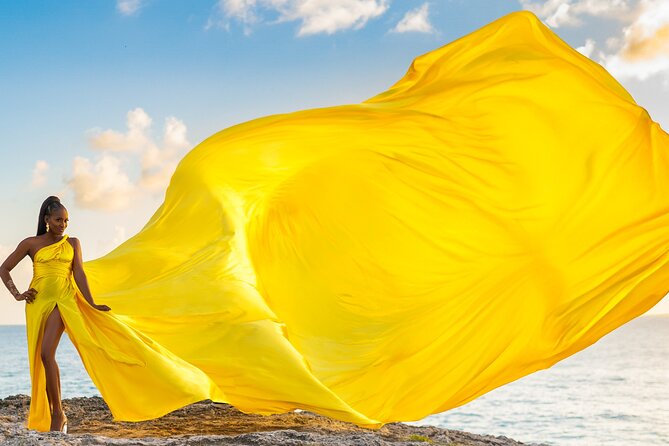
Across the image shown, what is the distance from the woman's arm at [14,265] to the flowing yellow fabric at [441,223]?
561 mm

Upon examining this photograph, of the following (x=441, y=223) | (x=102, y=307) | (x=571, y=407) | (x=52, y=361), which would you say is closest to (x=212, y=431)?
(x=52, y=361)

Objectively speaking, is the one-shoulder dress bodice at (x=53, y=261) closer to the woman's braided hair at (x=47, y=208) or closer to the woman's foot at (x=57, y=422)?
the woman's braided hair at (x=47, y=208)

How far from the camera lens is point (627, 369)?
152ft

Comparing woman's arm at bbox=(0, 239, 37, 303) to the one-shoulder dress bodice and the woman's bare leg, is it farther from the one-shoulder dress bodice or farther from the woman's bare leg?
the woman's bare leg

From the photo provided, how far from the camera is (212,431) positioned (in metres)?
8.41

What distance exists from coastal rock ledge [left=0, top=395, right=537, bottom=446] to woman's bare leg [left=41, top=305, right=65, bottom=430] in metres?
0.22

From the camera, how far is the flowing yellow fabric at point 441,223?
7.29 metres

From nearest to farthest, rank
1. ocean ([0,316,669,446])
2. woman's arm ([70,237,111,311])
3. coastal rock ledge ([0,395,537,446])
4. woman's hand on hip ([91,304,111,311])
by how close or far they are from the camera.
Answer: woman's hand on hip ([91,304,111,311]), woman's arm ([70,237,111,311]), coastal rock ledge ([0,395,537,446]), ocean ([0,316,669,446])

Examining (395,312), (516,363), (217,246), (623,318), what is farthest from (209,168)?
(623,318)

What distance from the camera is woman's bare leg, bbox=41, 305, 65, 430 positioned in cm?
672

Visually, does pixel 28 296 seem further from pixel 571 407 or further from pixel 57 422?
pixel 571 407

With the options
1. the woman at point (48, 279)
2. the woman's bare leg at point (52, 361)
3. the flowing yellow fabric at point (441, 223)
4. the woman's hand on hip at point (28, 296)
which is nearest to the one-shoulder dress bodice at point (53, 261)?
the woman at point (48, 279)

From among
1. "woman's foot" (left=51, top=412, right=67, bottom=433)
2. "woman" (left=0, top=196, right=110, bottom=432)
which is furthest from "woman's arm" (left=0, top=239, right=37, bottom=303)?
"woman's foot" (left=51, top=412, right=67, bottom=433)

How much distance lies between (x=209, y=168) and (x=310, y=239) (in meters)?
1.18
